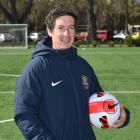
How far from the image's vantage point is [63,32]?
3826 mm

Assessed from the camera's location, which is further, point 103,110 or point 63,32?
point 103,110

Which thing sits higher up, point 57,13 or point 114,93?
point 57,13

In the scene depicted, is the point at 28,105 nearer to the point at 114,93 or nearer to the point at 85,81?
the point at 85,81

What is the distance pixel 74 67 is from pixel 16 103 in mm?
545

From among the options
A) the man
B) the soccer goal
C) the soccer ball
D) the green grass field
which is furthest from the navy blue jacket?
the soccer goal

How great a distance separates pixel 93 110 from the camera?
4199mm

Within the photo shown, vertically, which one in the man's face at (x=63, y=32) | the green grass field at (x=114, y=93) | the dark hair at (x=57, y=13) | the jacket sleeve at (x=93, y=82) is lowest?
the green grass field at (x=114, y=93)

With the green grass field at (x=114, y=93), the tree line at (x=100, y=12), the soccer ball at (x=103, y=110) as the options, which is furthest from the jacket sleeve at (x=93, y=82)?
the tree line at (x=100, y=12)

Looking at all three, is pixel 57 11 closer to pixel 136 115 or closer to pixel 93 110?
pixel 93 110

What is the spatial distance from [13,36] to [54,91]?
41666mm

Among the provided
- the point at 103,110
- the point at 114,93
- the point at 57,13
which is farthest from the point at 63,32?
the point at 114,93

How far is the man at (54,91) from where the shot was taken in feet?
12.1

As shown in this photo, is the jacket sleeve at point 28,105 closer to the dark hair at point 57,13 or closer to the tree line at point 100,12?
the dark hair at point 57,13

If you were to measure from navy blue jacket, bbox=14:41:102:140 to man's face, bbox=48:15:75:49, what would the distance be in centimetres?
6
